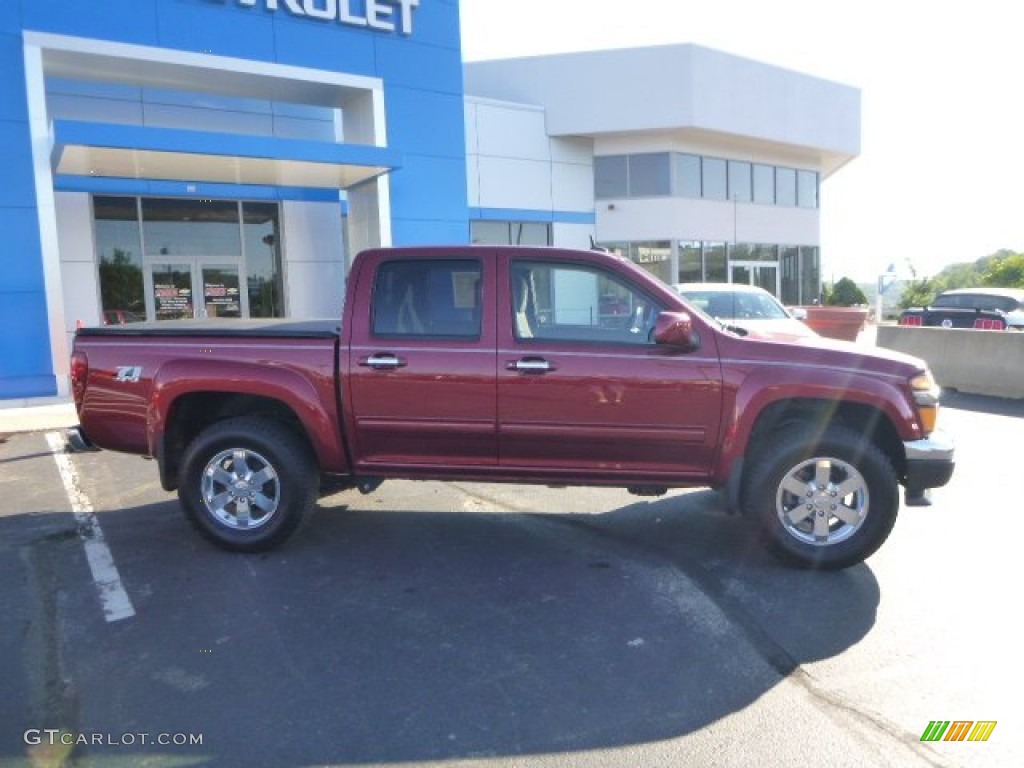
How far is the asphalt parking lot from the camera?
2980 millimetres

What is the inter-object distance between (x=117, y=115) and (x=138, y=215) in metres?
1.85

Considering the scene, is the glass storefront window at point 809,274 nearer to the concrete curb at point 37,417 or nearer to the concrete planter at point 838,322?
the concrete planter at point 838,322

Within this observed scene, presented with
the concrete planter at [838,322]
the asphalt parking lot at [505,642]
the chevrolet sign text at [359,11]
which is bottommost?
the asphalt parking lot at [505,642]

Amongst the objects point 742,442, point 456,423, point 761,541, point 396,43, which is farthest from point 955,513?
point 396,43

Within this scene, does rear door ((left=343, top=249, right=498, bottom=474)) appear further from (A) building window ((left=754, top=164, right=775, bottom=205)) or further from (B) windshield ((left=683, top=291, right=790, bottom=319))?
(A) building window ((left=754, top=164, right=775, bottom=205))

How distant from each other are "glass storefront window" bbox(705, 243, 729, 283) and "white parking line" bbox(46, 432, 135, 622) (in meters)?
21.8

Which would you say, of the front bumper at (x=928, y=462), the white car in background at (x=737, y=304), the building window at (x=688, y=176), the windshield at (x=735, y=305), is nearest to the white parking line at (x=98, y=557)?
the front bumper at (x=928, y=462)

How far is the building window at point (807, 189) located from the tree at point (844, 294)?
286 inches

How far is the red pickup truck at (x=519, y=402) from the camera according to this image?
462 centimetres

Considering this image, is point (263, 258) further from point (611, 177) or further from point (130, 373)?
point (611, 177)

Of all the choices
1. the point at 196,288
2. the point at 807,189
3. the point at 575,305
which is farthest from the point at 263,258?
the point at 807,189

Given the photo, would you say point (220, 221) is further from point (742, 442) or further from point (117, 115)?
point (742, 442)

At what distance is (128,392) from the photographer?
5133 millimetres

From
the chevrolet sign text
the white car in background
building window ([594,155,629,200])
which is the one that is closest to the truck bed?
the white car in background
